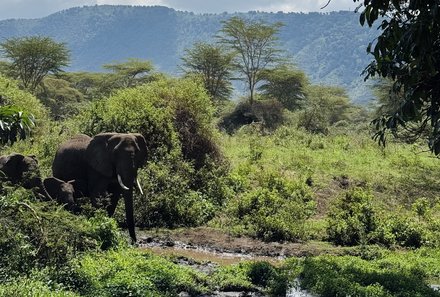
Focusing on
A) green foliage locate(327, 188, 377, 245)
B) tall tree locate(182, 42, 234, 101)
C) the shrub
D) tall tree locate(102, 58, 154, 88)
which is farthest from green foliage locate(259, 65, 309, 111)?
green foliage locate(327, 188, 377, 245)

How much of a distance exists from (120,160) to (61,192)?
1544mm

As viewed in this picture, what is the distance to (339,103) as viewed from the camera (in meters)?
65.2

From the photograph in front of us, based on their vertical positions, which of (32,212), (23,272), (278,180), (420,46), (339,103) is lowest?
(339,103)

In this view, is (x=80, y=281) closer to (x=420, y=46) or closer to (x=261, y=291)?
(x=261, y=291)

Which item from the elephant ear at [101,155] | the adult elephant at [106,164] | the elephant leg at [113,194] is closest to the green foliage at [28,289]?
the adult elephant at [106,164]

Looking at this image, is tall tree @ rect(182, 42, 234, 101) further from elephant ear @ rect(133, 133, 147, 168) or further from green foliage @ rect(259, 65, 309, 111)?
elephant ear @ rect(133, 133, 147, 168)

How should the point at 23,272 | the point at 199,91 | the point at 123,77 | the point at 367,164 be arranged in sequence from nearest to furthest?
the point at 23,272, the point at 199,91, the point at 367,164, the point at 123,77

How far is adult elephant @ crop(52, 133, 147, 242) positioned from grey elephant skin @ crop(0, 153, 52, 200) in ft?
5.47

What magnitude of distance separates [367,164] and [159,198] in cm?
1193

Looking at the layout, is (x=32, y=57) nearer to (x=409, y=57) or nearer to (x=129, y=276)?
(x=129, y=276)

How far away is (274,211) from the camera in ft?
54.1

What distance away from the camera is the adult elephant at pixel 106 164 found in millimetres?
13992

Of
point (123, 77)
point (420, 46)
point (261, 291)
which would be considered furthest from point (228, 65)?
point (420, 46)

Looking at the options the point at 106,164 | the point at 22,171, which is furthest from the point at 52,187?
the point at 106,164
